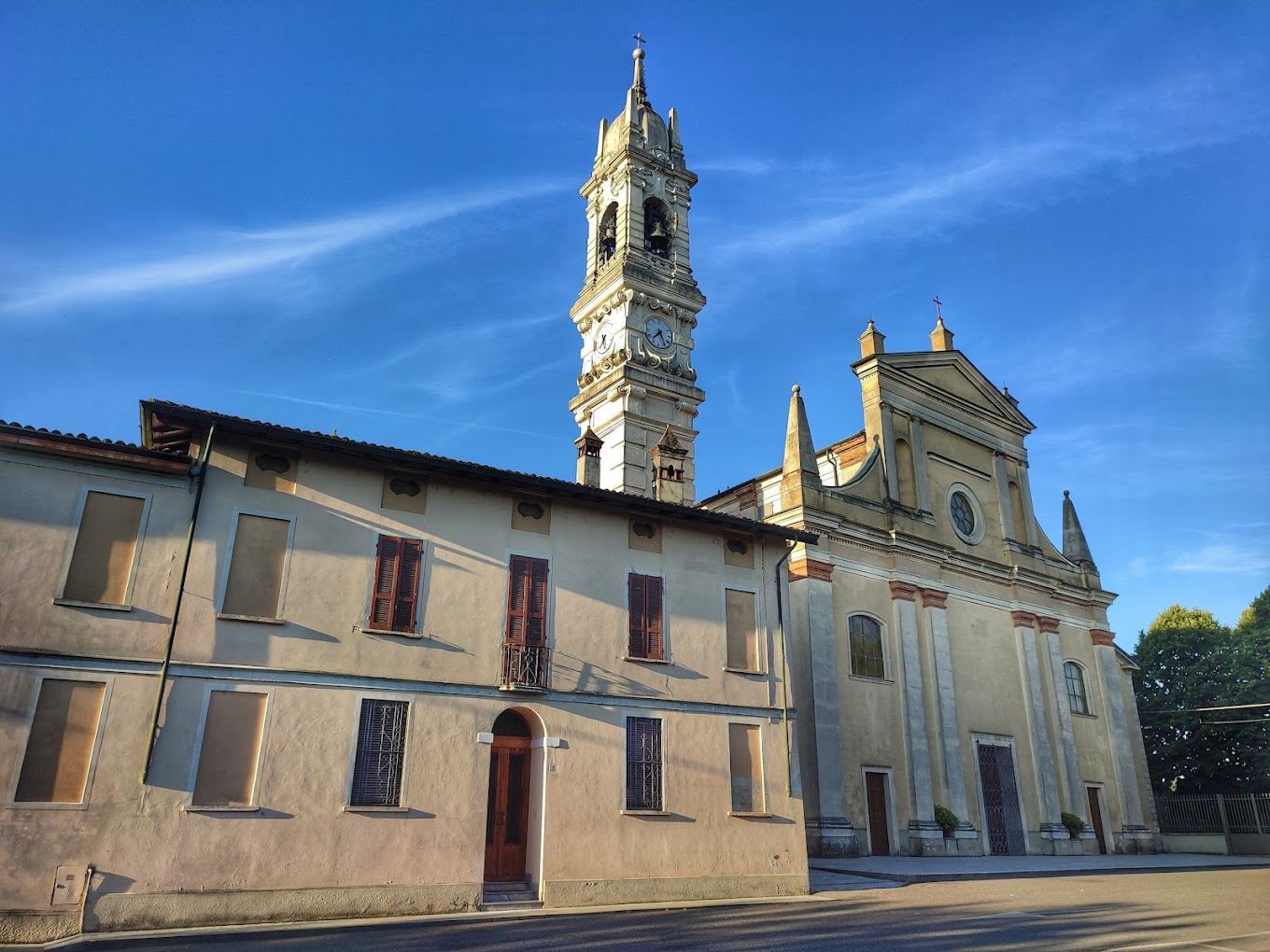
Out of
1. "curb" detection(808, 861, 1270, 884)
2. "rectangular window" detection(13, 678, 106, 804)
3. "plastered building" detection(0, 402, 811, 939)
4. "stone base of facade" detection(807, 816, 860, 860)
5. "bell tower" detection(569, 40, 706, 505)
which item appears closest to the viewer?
"rectangular window" detection(13, 678, 106, 804)

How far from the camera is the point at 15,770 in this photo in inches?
461

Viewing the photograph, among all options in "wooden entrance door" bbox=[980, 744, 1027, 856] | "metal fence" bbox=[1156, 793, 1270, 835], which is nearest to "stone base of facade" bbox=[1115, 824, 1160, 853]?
"metal fence" bbox=[1156, 793, 1270, 835]

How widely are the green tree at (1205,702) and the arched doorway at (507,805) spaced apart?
Answer: 120 feet

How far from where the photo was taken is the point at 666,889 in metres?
15.7

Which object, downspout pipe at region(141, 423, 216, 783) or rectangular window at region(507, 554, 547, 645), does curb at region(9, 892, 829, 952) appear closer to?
downspout pipe at region(141, 423, 216, 783)

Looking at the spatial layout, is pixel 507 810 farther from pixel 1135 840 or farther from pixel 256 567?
pixel 1135 840

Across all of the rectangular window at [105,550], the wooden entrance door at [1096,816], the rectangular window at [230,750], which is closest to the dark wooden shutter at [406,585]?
the rectangular window at [230,750]

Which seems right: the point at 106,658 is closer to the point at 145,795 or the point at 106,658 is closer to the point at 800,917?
the point at 145,795

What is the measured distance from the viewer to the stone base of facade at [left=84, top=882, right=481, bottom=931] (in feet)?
38.4

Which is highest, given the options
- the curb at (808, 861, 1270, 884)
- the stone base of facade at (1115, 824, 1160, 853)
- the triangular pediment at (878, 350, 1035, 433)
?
the triangular pediment at (878, 350, 1035, 433)

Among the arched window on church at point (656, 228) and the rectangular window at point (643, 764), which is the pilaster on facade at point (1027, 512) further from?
the rectangular window at point (643, 764)

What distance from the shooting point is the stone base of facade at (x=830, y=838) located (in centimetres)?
2312

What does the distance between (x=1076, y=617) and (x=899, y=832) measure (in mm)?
14352

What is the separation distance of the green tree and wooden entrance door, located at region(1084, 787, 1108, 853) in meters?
11.3
